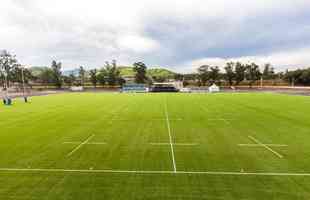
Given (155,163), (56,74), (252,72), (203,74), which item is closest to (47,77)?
(56,74)

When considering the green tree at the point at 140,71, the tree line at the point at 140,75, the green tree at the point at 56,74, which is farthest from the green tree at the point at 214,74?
the green tree at the point at 56,74

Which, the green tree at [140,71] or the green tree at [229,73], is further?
the green tree at [140,71]

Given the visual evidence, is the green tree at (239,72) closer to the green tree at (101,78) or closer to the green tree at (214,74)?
the green tree at (214,74)

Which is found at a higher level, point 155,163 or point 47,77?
point 47,77

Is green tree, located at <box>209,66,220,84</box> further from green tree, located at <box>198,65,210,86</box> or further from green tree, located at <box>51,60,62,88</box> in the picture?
green tree, located at <box>51,60,62,88</box>

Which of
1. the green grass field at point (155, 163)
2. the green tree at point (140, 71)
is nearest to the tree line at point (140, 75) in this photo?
the green tree at point (140, 71)

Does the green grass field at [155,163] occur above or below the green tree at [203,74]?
below

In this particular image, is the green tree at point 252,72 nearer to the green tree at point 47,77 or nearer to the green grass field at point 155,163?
the green tree at point 47,77

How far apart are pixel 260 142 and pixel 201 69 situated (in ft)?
305

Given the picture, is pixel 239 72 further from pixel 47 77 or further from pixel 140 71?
pixel 47 77

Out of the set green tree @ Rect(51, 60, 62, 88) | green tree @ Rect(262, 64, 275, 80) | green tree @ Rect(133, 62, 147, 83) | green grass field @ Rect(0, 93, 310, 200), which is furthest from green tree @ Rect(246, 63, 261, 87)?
green grass field @ Rect(0, 93, 310, 200)

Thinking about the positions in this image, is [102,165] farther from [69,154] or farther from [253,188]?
[253,188]

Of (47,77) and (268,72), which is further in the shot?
(268,72)

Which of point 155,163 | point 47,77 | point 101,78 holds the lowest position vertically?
point 155,163
